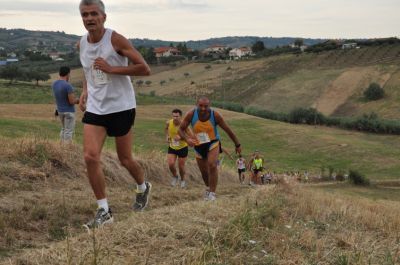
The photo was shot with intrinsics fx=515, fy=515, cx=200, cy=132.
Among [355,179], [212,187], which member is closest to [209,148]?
[212,187]

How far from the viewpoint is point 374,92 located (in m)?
74.5

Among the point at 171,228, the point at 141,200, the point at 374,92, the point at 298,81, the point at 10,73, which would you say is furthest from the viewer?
the point at 298,81

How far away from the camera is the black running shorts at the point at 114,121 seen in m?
5.15

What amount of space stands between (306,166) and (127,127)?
3848 cm

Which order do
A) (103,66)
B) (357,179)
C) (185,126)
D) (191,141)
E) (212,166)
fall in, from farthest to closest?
(357,179), (185,126), (212,166), (191,141), (103,66)

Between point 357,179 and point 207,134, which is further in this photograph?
point 357,179

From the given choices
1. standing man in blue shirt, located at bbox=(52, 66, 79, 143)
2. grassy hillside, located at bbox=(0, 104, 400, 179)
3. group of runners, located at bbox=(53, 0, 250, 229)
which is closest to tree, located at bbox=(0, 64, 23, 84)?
grassy hillside, located at bbox=(0, 104, 400, 179)

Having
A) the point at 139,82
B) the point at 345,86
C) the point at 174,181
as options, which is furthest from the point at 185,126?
the point at 139,82

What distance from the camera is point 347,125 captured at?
6294 cm

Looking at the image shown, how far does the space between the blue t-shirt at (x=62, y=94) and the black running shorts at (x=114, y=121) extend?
5421mm

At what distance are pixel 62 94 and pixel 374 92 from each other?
7011cm

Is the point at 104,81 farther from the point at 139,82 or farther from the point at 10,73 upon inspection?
the point at 139,82

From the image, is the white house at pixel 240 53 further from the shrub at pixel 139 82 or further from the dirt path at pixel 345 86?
the dirt path at pixel 345 86

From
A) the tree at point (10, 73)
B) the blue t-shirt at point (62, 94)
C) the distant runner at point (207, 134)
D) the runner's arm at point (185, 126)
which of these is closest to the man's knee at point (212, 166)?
the distant runner at point (207, 134)
